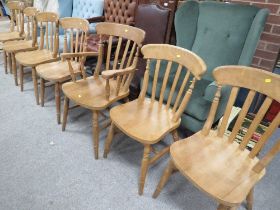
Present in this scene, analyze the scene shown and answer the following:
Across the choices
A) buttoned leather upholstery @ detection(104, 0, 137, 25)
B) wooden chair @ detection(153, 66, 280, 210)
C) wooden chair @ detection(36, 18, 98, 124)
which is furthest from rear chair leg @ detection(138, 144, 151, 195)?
buttoned leather upholstery @ detection(104, 0, 137, 25)

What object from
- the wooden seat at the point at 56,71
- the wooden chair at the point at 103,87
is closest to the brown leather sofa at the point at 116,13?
the wooden seat at the point at 56,71

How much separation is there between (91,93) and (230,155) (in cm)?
105

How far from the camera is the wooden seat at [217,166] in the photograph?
97cm

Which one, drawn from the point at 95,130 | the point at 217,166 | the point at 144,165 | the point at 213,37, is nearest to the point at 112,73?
the point at 95,130

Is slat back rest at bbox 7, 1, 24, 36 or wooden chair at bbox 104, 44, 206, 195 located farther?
slat back rest at bbox 7, 1, 24, 36

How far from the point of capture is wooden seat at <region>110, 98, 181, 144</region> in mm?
1271

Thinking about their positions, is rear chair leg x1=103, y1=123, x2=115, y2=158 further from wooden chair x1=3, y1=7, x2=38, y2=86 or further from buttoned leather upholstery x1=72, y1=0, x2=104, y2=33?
buttoned leather upholstery x1=72, y1=0, x2=104, y2=33

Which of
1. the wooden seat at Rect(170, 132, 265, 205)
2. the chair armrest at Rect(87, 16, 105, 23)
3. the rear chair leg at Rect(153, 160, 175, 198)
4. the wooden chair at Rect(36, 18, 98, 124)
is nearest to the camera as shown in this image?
the wooden seat at Rect(170, 132, 265, 205)

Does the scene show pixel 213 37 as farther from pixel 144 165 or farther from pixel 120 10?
pixel 120 10

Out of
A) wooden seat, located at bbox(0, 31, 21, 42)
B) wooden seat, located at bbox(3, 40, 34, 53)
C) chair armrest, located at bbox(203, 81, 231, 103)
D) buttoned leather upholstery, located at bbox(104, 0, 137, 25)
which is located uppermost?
buttoned leather upholstery, located at bbox(104, 0, 137, 25)

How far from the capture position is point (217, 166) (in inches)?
42.9

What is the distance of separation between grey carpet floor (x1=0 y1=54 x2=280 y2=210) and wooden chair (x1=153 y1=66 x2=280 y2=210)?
0.96 ft

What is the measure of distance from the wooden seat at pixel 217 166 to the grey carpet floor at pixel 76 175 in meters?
0.44

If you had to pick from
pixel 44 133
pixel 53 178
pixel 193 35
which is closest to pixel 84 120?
pixel 44 133
